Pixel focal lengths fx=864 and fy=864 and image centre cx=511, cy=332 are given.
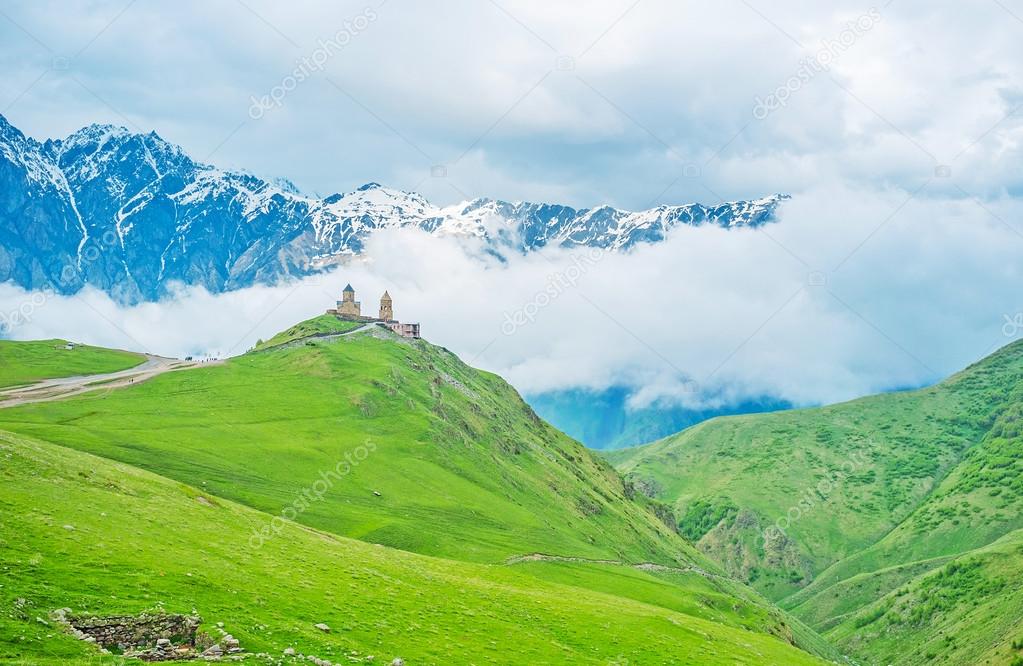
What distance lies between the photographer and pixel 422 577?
82.4 metres

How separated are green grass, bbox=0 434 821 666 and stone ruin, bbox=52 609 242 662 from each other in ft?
3.62

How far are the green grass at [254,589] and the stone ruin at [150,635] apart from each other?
110 centimetres

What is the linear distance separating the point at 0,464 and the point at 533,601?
160 feet

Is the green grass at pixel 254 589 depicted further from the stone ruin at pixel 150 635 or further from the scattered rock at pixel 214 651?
the scattered rock at pixel 214 651

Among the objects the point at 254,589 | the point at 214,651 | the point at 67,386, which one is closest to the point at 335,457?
the point at 67,386

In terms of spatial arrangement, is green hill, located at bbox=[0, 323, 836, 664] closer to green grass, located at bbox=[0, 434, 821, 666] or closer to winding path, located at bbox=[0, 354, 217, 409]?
green grass, located at bbox=[0, 434, 821, 666]

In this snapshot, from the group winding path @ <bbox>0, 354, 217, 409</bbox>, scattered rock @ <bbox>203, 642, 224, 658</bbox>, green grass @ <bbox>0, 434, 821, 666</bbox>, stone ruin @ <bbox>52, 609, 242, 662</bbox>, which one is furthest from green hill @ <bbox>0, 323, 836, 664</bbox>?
winding path @ <bbox>0, 354, 217, 409</bbox>

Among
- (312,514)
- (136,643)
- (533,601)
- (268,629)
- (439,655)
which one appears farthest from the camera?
(312,514)

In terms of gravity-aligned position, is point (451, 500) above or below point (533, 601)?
above

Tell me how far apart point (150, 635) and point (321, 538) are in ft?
136

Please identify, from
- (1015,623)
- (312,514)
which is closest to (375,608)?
(312,514)

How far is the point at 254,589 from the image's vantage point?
6119 centimetres

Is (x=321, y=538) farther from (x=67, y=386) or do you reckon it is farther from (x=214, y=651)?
(x=67, y=386)

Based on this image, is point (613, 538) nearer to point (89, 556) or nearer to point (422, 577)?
point (422, 577)
